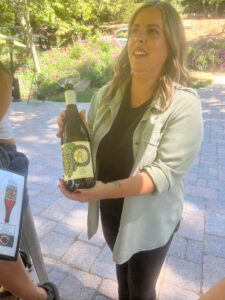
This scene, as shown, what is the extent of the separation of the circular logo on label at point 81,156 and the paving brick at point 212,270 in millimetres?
1703

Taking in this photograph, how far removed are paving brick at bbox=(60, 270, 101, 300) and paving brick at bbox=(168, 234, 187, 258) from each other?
756mm

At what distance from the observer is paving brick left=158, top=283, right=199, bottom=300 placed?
2.03 m

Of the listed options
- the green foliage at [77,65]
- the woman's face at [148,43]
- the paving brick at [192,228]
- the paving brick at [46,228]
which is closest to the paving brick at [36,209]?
the paving brick at [46,228]

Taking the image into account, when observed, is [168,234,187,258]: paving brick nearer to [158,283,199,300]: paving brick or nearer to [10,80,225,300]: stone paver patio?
[10,80,225,300]: stone paver patio

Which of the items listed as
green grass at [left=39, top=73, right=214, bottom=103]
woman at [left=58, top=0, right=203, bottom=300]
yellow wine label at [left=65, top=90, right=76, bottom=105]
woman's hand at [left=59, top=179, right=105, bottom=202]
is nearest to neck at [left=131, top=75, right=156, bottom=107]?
woman at [left=58, top=0, right=203, bottom=300]

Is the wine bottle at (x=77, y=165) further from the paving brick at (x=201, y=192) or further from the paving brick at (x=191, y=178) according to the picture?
the paving brick at (x=191, y=178)

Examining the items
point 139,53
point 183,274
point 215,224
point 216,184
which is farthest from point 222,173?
point 139,53

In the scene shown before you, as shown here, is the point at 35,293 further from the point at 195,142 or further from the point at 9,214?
the point at 195,142

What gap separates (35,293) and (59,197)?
1840 mm

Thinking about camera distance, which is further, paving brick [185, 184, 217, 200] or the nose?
paving brick [185, 184, 217, 200]

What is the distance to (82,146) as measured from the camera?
111cm

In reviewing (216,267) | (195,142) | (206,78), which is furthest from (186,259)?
(206,78)

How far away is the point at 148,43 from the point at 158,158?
52 cm

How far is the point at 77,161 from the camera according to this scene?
1.09m
